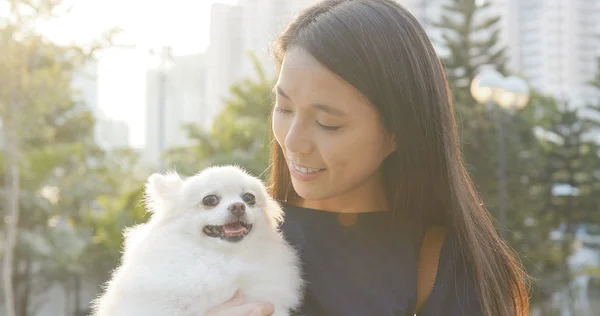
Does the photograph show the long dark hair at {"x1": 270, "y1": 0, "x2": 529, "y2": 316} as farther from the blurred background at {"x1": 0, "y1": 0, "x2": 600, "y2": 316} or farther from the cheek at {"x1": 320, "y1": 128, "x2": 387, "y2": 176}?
the blurred background at {"x1": 0, "y1": 0, "x2": 600, "y2": 316}

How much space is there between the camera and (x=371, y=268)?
2391 mm

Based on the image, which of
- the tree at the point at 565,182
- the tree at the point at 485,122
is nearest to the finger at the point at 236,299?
the tree at the point at 485,122

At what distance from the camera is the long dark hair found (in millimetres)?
2285

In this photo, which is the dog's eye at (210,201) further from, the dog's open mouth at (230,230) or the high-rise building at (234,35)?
the high-rise building at (234,35)

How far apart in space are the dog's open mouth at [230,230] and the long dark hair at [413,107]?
1.96 ft

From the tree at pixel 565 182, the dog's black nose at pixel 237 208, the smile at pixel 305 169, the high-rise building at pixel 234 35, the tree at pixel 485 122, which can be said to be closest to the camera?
the smile at pixel 305 169

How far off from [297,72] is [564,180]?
29004mm

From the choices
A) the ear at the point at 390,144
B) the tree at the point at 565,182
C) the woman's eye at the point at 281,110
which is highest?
the woman's eye at the point at 281,110

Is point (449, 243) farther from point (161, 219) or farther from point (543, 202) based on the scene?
point (543, 202)

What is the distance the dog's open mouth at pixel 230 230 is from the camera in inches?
98.5

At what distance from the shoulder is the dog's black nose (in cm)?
76

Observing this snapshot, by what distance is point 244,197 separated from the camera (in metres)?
2.66

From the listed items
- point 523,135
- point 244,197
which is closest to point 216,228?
point 244,197

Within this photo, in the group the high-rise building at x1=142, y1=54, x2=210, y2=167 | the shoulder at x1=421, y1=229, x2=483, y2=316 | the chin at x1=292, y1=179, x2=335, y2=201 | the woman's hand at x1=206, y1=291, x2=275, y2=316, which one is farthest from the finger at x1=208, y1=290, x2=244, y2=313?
the high-rise building at x1=142, y1=54, x2=210, y2=167
